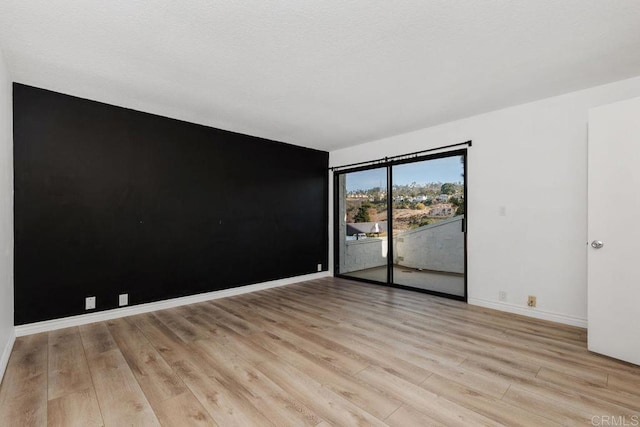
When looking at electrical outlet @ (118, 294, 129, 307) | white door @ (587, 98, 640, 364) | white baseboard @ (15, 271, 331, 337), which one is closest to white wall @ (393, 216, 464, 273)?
white door @ (587, 98, 640, 364)


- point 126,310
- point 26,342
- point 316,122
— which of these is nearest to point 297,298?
point 126,310

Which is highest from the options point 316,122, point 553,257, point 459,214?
point 316,122

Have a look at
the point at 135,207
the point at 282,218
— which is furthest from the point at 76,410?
the point at 282,218

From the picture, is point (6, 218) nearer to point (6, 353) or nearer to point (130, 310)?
point (6, 353)

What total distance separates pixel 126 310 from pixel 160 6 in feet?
10.5

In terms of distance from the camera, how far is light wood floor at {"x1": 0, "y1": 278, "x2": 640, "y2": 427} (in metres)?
1.73

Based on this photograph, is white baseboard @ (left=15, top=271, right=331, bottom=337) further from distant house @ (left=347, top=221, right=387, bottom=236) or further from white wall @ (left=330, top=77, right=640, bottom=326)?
white wall @ (left=330, top=77, right=640, bottom=326)

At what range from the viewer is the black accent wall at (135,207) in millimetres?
2957

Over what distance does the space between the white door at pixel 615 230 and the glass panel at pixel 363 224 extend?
109 inches

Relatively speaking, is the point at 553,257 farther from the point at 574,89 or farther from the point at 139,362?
the point at 139,362

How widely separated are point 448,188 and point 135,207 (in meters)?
4.21

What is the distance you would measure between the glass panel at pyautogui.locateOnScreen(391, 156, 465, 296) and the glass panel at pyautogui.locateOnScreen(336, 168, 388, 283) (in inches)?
10.0

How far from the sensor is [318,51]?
232 centimetres

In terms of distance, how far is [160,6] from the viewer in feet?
5.98
